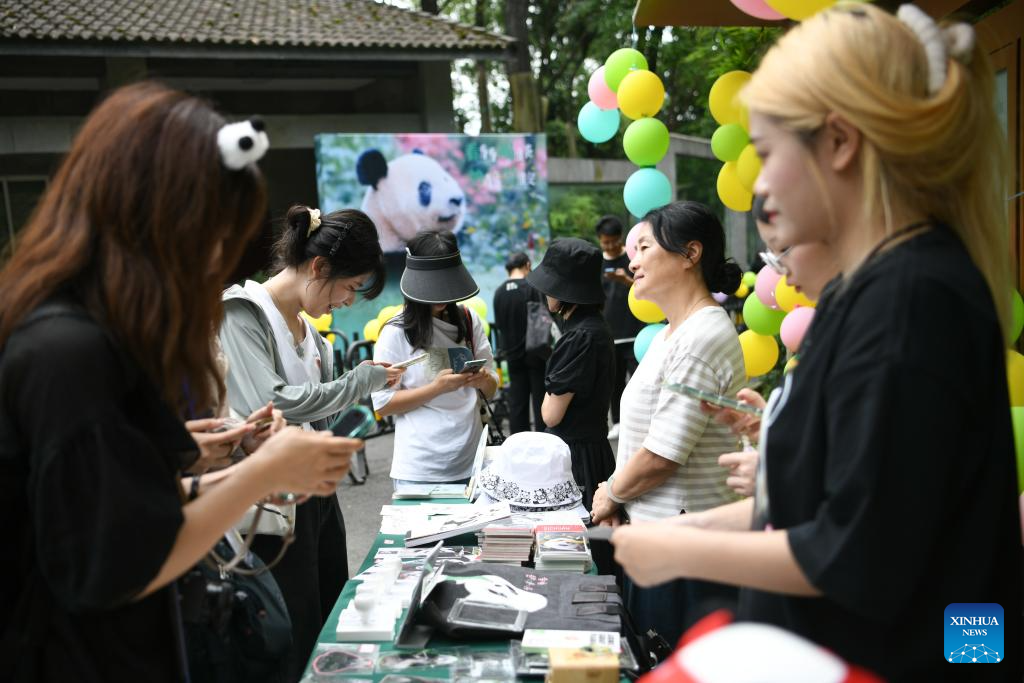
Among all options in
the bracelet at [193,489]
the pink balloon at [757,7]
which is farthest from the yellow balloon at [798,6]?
the bracelet at [193,489]

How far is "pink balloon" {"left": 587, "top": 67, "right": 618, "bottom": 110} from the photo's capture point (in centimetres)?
434

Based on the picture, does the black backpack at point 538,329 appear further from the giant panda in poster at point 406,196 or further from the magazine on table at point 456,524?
the giant panda in poster at point 406,196

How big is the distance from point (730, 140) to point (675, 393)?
1877 mm

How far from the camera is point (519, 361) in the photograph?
599 cm

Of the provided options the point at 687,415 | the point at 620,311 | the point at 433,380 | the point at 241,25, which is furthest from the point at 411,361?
the point at 241,25

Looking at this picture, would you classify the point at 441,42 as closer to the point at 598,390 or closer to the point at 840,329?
the point at 598,390

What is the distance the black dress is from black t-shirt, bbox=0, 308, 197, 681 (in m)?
2.20

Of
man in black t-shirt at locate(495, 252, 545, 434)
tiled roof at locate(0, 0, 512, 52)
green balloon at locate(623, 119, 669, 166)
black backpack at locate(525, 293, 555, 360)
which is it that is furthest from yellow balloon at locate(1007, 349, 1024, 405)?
tiled roof at locate(0, 0, 512, 52)

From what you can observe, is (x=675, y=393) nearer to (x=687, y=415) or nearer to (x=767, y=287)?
(x=687, y=415)

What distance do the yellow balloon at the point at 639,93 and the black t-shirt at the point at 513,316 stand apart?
Answer: 219cm

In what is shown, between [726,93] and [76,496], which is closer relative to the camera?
[76,496]

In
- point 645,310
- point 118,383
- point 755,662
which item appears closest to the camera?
point 755,662

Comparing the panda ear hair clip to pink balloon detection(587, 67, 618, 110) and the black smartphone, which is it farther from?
pink balloon detection(587, 67, 618, 110)

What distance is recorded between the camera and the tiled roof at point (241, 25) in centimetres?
862
